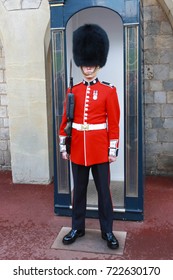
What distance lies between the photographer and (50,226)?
3.16m

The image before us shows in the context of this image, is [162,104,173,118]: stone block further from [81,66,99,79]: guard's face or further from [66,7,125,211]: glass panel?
[81,66,99,79]: guard's face

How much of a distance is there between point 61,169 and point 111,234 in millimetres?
807

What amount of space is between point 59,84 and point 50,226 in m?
1.26

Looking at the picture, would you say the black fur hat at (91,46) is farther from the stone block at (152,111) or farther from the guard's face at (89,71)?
the stone block at (152,111)

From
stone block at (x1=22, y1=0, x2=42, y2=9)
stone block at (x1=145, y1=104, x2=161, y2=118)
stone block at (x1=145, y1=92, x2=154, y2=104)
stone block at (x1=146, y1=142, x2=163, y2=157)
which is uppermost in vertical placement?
stone block at (x1=22, y1=0, x2=42, y2=9)

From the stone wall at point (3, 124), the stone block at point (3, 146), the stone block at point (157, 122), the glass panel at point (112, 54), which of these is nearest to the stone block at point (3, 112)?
the stone wall at point (3, 124)

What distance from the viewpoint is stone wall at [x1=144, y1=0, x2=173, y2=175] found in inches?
168

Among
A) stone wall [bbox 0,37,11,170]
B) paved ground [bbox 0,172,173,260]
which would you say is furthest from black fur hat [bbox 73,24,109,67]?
stone wall [bbox 0,37,11,170]

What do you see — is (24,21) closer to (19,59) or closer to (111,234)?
(19,59)

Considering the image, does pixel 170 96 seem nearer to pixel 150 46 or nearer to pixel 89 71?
pixel 150 46

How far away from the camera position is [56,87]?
3139mm

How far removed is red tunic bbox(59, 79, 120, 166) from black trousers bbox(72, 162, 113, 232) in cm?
8

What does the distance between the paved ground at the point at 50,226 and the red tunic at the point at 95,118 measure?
0.72 metres

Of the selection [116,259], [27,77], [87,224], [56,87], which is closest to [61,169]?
[87,224]
